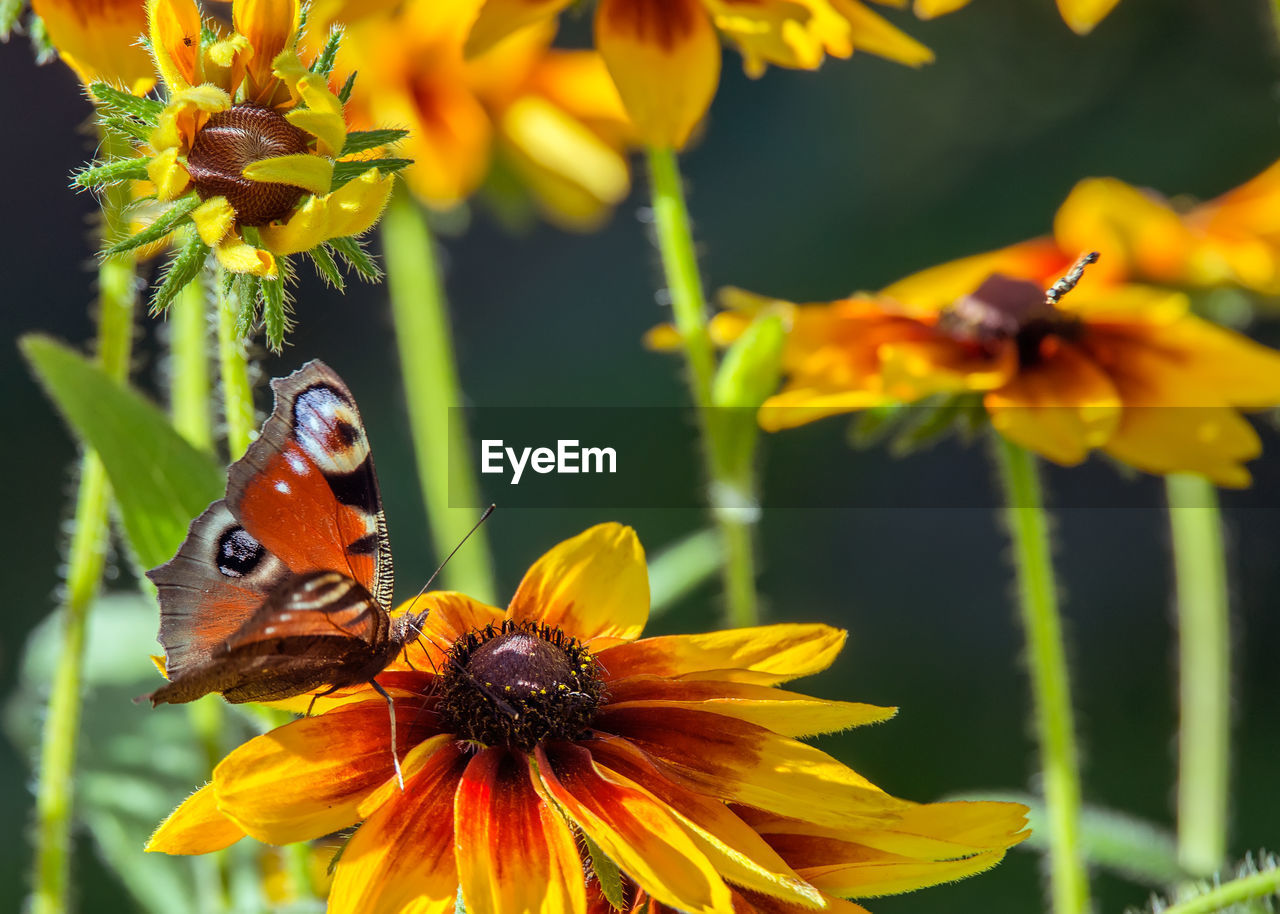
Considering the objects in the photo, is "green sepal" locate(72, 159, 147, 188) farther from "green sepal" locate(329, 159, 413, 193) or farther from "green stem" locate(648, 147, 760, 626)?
"green stem" locate(648, 147, 760, 626)

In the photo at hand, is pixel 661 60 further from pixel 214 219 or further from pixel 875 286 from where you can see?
pixel 875 286

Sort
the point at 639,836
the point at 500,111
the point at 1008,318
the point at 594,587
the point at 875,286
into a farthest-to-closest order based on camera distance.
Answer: the point at 875,286 → the point at 500,111 → the point at 1008,318 → the point at 594,587 → the point at 639,836

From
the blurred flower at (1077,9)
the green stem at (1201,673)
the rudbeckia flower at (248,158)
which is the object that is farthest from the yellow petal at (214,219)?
the green stem at (1201,673)

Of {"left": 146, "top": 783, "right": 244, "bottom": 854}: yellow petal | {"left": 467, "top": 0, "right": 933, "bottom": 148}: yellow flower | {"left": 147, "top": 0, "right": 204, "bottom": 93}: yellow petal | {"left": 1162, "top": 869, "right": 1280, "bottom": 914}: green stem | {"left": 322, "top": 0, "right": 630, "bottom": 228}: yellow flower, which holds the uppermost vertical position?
{"left": 322, "top": 0, "right": 630, "bottom": 228}: yellow flower

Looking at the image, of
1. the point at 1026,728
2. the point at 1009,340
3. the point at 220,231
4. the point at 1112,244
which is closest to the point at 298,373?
the point at 220,231

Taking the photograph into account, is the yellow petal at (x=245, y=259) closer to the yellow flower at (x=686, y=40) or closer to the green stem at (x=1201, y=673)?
the yellow flower at (x=686, y=40)

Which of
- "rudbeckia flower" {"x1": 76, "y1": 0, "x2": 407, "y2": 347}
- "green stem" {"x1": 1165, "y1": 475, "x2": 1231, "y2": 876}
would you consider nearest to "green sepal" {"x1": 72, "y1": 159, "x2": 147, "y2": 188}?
"rudbeckia flower" {"x1": 76, "y1": 0, "x2": 407, "y2": 347}

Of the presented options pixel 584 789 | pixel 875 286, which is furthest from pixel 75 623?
pixel 875 286
